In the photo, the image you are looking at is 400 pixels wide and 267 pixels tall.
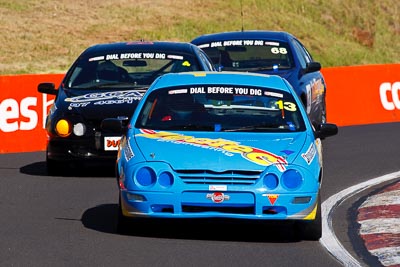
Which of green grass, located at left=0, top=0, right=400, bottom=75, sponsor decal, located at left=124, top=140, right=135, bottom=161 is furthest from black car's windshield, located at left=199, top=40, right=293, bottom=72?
green grass, located at left=0, top=0, right=400, bottom=75

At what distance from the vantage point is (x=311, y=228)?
32.5 ft

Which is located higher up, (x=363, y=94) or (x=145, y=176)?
(x=145, y=176)

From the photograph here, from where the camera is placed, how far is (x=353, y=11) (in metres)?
53.7

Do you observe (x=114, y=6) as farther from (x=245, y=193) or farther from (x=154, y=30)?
(x=245, y=193)

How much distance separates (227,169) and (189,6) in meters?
40.1

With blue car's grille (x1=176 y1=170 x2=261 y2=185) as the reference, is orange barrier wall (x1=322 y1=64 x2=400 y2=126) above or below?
below

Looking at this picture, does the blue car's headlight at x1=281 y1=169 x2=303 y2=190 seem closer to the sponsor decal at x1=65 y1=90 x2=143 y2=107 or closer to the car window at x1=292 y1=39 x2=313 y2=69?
the sponsor decal at x1=65 y1=90 x2=143 y2=107

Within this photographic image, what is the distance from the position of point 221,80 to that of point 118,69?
4009 mm

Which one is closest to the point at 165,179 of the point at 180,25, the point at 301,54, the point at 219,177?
the point at 219,177

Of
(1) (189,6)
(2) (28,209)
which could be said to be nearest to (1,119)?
(2) (28,209)

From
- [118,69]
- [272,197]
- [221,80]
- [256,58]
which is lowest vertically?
[256,58]

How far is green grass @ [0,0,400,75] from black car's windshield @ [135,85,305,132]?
28.9 metres

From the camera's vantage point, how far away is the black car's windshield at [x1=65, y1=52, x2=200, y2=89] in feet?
48.8

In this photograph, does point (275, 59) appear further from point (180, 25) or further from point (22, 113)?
point (180, 25)
